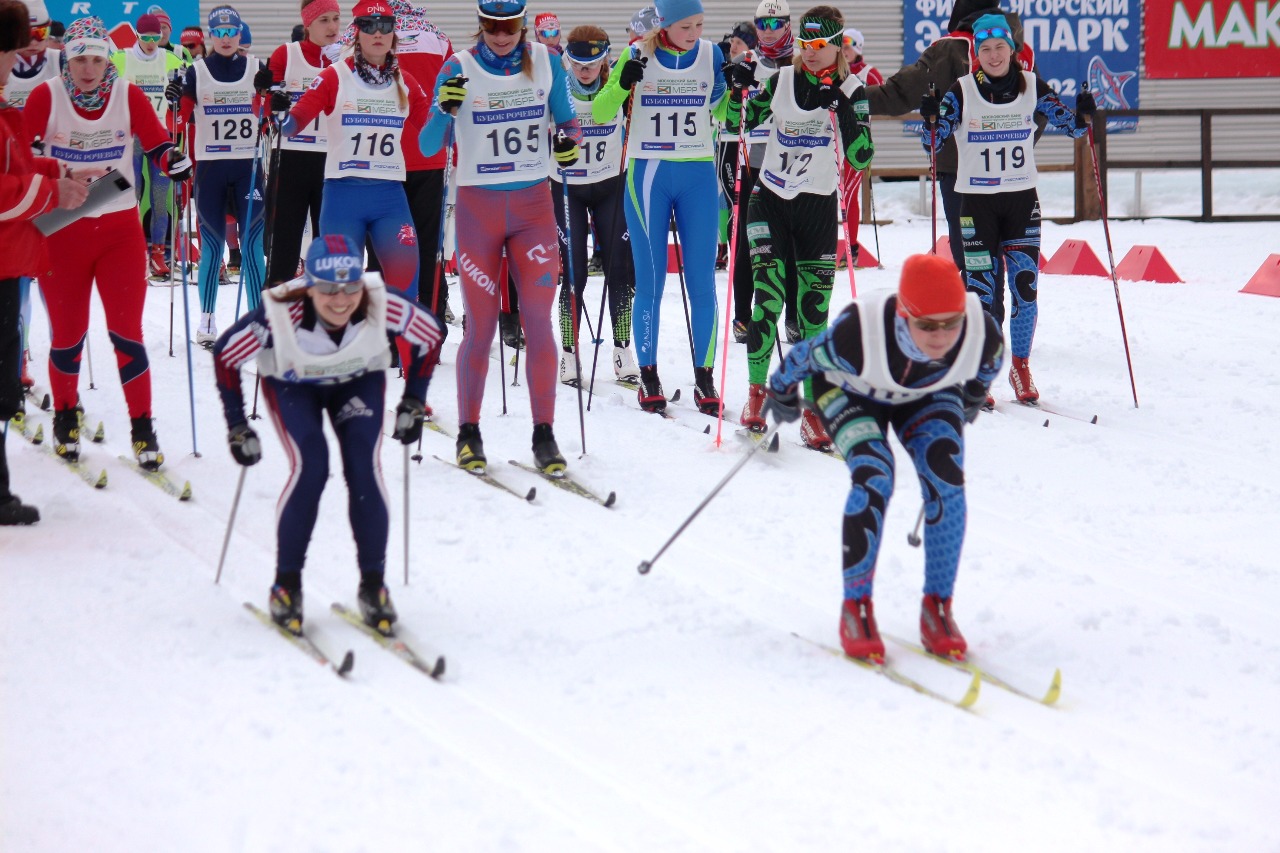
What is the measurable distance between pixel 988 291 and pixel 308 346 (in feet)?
13.4

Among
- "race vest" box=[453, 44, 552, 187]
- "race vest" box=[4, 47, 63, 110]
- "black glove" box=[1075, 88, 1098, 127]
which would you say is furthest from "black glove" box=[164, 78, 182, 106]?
"black glove" box=[1075, 88, 1098, 127]

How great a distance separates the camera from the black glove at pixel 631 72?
19.7 ft

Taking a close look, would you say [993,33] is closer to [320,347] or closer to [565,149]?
[565,149]

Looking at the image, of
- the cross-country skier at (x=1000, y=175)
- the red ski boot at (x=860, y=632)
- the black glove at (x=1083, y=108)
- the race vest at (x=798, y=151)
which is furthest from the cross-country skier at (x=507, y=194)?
the black glove at (x=1083, y=108)

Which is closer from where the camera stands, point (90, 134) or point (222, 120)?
point (90, 134)

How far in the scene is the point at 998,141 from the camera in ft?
22.4

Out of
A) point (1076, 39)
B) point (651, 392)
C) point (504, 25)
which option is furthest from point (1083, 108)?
point (1076, 39)

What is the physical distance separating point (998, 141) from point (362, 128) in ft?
10.4

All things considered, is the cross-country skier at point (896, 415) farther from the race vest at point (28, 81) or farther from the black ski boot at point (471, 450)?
the race vest at point (28, 81)

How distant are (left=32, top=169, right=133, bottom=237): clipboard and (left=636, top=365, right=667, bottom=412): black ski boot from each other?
8.35ft

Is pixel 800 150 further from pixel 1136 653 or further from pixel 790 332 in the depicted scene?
pixel 1136 653

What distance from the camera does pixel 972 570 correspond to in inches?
185

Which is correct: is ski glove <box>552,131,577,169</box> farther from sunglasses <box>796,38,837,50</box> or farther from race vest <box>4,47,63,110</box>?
race vest <box>4,47,63,110</box>

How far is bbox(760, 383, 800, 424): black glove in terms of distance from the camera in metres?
4.03
